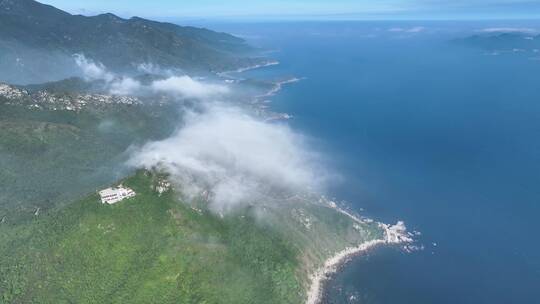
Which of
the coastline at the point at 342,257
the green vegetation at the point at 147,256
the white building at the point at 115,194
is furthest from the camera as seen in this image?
the coastline at the point at 342,257

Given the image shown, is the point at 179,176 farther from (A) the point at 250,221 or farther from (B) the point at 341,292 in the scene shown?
→ (B) the point at 341,292

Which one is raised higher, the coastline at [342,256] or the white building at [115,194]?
the white building at [115,194]

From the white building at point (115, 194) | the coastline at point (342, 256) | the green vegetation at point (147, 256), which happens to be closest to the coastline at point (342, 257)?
the coastline at point (342, 256)

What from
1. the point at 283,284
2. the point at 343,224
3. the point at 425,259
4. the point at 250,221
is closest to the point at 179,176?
the point at 250,221

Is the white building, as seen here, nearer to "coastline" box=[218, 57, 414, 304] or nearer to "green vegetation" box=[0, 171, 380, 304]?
"green vegetation" box=[0, 171, 380, 304]

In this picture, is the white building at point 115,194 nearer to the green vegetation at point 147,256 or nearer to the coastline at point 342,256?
the green vegetation at point 147,256

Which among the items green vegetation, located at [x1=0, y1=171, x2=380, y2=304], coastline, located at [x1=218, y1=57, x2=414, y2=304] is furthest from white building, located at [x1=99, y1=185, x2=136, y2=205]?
coastline, located at [x1=218, y1=57, x2=414, y2=304]

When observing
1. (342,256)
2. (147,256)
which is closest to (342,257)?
(342,256)

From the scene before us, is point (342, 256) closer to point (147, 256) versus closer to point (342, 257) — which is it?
point (342, 257)
